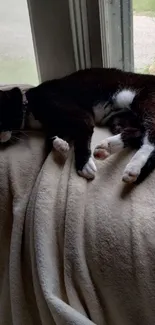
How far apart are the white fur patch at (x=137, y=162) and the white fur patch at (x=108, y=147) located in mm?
46

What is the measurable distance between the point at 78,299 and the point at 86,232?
0.42 feet

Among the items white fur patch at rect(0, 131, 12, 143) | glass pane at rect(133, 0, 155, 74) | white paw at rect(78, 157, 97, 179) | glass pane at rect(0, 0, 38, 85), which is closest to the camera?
white paw at rect(78, 157, 97, 179)

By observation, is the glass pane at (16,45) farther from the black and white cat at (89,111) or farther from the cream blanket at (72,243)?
the cream blanket at (72,243)

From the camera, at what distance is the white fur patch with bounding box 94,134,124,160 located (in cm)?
99

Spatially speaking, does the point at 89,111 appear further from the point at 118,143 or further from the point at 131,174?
the point at 131,174

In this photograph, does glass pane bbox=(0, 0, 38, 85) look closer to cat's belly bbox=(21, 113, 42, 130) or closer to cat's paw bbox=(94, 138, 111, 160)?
cat's belly bbox=(21, 113, 42, 130)

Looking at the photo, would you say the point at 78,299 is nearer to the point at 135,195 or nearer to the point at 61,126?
the point at 135,195

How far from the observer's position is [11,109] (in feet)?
3.70

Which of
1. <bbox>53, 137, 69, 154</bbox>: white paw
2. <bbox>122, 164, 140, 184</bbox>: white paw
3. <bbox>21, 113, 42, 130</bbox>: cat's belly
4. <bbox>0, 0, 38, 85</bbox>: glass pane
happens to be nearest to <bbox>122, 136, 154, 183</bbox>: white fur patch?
<bbox>122, 164, 140, 184</bbox>: white paw

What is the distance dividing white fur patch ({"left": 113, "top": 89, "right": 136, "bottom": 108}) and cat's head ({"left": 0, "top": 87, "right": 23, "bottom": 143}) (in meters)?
0.23

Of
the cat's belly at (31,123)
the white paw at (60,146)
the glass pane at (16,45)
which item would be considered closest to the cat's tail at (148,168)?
the white paw at (60,146)

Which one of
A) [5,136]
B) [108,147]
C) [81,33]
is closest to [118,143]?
[108,147]

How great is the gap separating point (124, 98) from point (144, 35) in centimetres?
21

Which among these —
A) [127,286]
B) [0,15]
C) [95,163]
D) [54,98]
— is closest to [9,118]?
[54,98]
